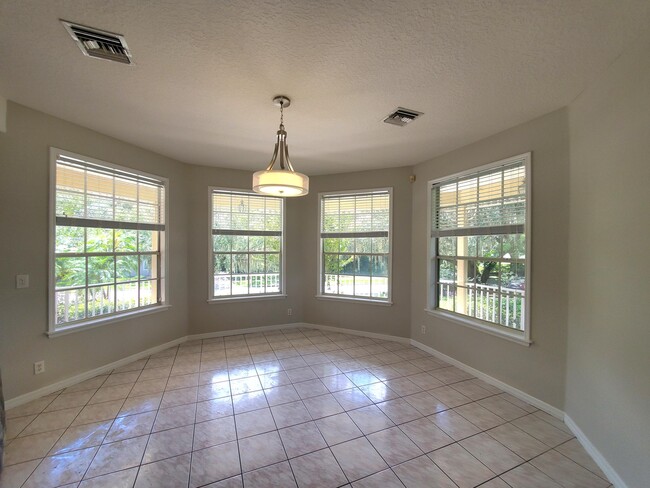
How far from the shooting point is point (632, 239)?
66.5 inches

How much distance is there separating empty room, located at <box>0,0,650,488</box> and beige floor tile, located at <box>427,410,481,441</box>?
3 centimetres

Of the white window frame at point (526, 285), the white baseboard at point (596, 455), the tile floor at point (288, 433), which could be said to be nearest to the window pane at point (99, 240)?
the tile floor at point (288, 433)

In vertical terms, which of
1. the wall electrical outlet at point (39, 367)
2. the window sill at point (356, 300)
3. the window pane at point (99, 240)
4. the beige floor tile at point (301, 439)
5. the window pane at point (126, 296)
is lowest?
the beige floor tile at point (301, 439)

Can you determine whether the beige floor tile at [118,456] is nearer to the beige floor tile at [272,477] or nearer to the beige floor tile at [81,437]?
the beige floor tile at [81,437]

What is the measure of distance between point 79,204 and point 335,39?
3086 mm

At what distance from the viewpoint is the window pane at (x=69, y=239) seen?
2.80m

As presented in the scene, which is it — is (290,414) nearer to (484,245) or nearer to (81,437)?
(81,437)

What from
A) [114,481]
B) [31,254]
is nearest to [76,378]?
[31,254]

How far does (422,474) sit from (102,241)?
149 inches

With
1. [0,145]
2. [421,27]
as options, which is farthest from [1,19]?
[421,27]

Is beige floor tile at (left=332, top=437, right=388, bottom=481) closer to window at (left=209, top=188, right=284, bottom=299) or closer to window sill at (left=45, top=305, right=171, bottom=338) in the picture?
window sill at (left=45, top=305, right=171, bottom=338)

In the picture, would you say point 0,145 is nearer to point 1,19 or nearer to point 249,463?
point 1,19

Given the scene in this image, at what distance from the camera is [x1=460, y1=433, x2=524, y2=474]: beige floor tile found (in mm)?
1882

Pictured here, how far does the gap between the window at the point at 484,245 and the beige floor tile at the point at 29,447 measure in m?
3.94
